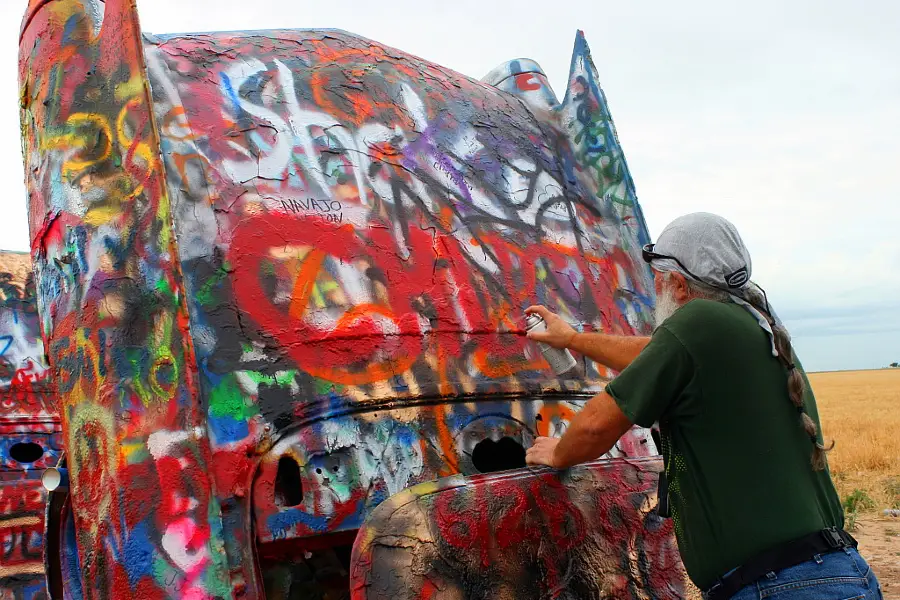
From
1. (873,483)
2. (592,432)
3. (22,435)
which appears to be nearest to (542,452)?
(592,432)

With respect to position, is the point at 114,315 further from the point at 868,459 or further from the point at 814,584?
the point at 868,459

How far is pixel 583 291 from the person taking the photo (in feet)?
12.6

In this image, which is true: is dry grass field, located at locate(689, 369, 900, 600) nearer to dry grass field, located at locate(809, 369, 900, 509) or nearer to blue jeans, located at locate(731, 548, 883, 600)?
dry grass field, located at locate(809, 369, 900, 509)

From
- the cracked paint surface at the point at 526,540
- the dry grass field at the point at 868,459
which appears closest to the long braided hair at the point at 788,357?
the cracked paint surface at the point at 526,540

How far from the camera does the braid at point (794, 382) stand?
2346 mm

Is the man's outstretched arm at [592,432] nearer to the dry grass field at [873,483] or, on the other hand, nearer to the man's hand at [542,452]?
the man's hand at [542,452]

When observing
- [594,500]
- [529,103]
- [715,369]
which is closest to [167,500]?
[594,500]

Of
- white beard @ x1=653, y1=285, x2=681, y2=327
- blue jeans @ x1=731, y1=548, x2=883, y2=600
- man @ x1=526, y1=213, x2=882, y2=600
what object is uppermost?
white beard @ x1=653, y1=285, x2=681, y2=327

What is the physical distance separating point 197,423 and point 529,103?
99.0 inches

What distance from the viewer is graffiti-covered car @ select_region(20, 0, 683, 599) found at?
2.68 metres

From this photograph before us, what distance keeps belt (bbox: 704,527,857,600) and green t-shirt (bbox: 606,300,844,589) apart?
0.06 ft

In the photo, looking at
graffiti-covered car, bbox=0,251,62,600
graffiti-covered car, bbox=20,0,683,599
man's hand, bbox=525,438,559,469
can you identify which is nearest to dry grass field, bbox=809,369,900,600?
graffiti-covered car, bbox=20,0,683,599

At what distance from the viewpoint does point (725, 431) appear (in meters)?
2.29

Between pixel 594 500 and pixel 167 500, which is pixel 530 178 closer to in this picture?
pixel 594 500
